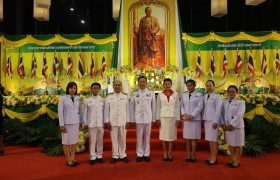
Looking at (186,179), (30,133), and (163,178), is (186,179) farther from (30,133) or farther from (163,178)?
(30,133)

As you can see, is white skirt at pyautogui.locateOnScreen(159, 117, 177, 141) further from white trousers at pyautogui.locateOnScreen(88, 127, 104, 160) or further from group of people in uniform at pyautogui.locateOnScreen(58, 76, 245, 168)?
white trousers at pyautogui.locateOnScreen(88, 127, 104, 160)

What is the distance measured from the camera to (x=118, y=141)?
545 cm

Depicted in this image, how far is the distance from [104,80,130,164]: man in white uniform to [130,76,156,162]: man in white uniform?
0.19m

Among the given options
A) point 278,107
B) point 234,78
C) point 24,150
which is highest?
point 234,78

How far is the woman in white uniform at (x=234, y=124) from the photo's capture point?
4.82 m

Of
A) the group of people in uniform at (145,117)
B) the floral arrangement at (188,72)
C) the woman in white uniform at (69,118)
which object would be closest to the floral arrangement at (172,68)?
the floral arrangement at (188,72)

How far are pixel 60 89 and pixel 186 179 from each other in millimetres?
9115

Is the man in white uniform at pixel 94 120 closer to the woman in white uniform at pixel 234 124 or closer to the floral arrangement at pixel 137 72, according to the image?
the woman in white uniform at pixel 234 124

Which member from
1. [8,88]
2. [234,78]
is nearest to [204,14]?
[234,78]

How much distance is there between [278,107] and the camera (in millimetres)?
7480

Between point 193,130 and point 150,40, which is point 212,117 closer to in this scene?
point 193,130

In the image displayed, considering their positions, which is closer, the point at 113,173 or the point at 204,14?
the point at 113,173

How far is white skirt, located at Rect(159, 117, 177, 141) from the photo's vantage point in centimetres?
537

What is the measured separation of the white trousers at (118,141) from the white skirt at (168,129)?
0.78 metres
